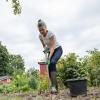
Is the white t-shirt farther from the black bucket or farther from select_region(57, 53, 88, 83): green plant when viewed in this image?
select_region(57, 53, 88, 83): green plant

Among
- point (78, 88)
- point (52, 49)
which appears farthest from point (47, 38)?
point (78, 88)

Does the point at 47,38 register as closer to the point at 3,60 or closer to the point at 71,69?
the point at 71,69

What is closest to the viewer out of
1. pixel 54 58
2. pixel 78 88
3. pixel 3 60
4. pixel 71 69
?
pixel 54 58

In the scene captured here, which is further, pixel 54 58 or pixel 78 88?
pixel 78 88

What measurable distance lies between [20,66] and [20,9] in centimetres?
5021

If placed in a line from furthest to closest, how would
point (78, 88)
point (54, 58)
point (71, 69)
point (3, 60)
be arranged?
point (3, 60)
point (71, 69)
point (78, 88)
point (54, 58)

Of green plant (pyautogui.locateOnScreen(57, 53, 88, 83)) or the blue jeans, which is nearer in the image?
the blue jeans

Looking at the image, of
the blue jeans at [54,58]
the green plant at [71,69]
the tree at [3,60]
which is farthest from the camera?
the tree at [3,60]

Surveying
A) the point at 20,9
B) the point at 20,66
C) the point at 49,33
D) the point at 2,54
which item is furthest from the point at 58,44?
the point at 20,66

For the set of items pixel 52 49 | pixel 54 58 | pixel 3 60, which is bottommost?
pixel 54 58

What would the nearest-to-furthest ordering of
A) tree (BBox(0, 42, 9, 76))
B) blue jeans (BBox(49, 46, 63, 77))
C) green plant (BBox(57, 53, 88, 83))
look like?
blue jeans (BBox(49, 46, 63, 77)), green plant (BBox(57, 53, 88, 83)), tree (BBox(0, 42, 9, 76))

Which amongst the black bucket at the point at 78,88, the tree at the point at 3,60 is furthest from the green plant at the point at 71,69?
the tree at the point at 3,60

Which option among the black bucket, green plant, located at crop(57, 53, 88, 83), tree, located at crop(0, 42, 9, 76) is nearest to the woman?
the black bucket

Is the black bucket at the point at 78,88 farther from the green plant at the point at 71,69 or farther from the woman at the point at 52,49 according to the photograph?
the green plant at the point at 71,69
